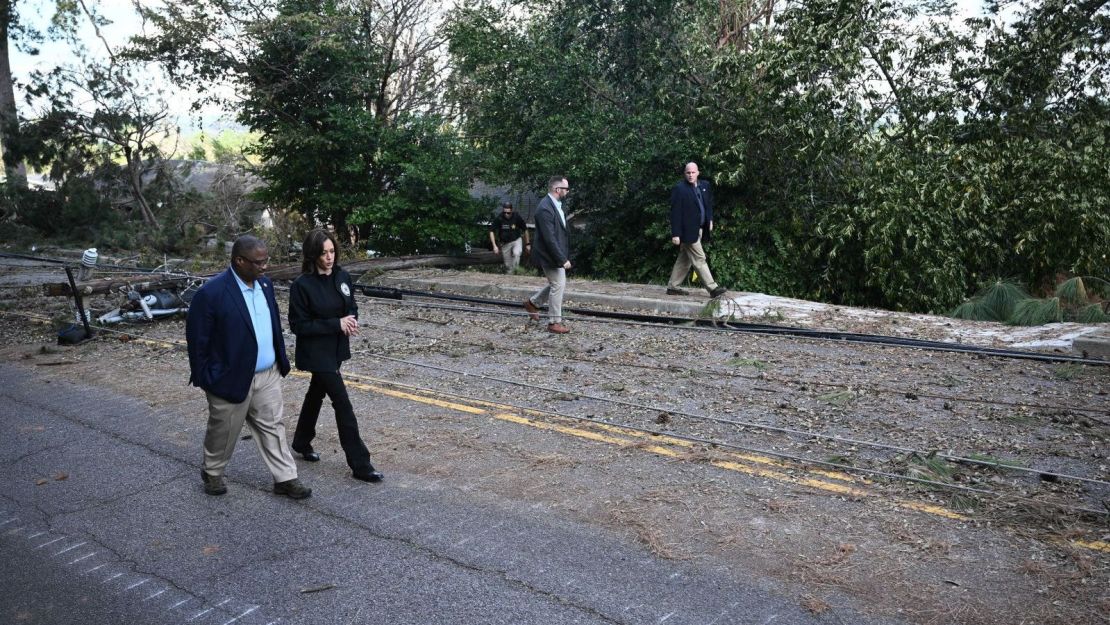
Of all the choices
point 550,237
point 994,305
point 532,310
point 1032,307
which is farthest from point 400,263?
point 1032,307

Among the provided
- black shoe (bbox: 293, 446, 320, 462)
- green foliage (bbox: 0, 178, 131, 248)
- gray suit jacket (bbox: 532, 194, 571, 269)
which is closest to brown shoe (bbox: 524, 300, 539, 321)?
gray suit jacket (bbox: 532, 194, 571, 269)

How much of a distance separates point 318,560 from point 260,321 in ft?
5.46

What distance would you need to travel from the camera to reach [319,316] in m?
6.13

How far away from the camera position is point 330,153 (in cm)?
2155

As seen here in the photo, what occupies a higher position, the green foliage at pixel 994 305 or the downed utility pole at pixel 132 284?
the green foliage at pixel 994 305

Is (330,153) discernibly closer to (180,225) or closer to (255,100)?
(255,100)

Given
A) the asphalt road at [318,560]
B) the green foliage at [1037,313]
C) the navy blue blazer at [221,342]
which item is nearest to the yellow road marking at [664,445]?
the asphalt road at [318,560]

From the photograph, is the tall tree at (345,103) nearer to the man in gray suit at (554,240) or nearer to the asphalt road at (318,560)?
the man in gray suit at (554,240)

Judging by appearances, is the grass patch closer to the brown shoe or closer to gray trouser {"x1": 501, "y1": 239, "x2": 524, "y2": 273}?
the brown shoe

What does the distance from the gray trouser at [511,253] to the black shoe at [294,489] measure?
1367 cm

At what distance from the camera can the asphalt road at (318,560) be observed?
4.40 meters

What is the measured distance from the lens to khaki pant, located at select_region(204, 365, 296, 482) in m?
5.84

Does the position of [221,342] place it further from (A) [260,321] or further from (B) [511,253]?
→ (B) [511,253]

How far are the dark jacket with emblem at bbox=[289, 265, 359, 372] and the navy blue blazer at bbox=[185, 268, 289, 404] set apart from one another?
369 mm
